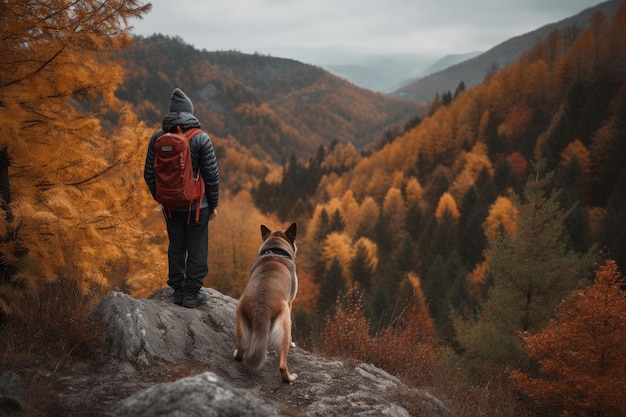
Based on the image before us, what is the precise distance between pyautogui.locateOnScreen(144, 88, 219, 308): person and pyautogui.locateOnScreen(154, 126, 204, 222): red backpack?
156 millimetres

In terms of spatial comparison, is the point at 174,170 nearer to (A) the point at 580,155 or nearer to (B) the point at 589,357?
(B) the point at 589,357

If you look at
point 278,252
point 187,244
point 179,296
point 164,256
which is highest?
point 187,244

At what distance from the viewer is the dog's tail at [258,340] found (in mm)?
4238

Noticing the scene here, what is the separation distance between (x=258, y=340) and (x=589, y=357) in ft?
29.3

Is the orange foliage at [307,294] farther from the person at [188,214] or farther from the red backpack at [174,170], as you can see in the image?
the red backpack at [174,170]

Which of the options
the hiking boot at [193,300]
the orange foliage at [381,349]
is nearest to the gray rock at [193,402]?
the hiking boot at [193,300]

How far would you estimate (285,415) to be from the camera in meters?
3.81

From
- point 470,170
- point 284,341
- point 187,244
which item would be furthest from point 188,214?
point 470,170

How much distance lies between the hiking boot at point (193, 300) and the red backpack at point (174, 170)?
150 centimetres

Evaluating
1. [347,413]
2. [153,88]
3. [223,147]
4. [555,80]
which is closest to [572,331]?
[347,413]

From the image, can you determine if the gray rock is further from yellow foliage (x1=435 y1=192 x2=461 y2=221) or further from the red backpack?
yellow foliage (x1=435 y1=192 x2=461 y2=221)

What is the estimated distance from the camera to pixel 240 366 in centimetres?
480

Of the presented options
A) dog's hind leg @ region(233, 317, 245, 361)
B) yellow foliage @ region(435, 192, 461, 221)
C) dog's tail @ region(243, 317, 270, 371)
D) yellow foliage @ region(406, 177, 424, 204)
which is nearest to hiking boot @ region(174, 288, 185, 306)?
dog's hind leg @ region(233, 317, 245, 361)

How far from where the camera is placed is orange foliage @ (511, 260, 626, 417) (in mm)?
9086
